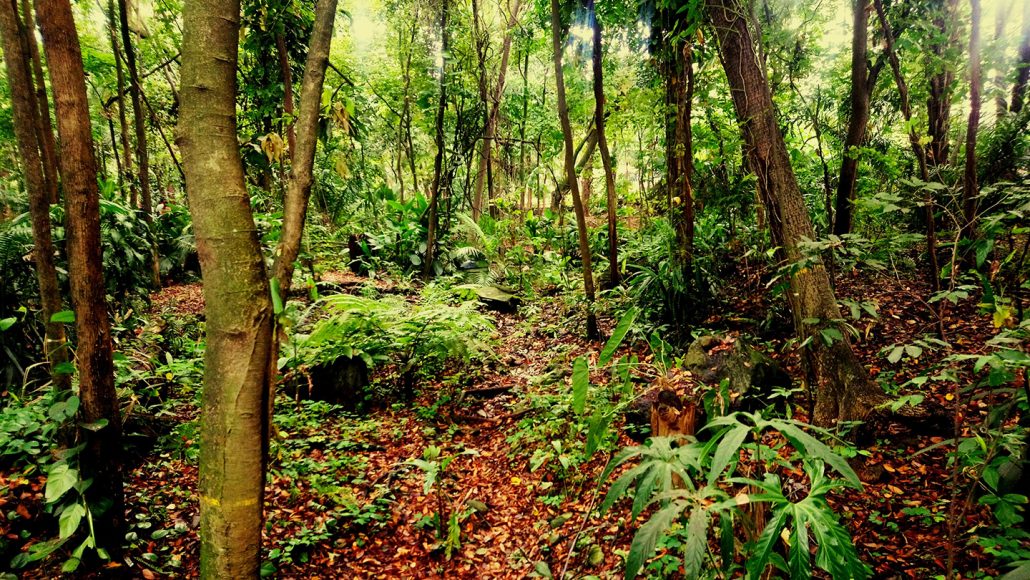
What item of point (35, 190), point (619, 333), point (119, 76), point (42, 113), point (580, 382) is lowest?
point (580, 382)

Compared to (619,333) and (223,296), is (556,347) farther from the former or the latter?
(223,296)

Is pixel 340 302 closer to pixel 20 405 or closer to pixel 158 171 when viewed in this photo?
pixel 20 405

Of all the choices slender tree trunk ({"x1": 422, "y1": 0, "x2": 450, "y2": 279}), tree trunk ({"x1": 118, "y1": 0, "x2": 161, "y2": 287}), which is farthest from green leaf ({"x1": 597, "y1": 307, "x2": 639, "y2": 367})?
tree trunk ({"x1": 118, "y1": 0, "x2": 161, "y2": 287})

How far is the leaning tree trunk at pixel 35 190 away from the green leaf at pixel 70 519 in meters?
0.74

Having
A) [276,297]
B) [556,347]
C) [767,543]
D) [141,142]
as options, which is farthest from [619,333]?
[141,142]

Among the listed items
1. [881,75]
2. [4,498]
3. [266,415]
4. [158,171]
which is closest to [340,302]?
[4,498]

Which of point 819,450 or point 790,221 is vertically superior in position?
point 790,221

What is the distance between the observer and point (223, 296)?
172cm

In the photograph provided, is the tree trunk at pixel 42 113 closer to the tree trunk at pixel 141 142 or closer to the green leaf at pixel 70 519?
the tree trunk at pixel 141 142

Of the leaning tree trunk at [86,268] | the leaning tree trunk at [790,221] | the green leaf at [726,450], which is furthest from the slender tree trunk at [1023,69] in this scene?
the leaning tree trunk at [86,268]

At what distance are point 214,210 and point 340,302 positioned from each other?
305cm

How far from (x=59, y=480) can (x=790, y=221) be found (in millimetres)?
4804

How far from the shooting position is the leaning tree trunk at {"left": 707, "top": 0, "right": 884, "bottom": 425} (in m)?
3.35

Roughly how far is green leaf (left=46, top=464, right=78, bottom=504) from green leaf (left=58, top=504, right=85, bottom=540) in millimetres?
82
